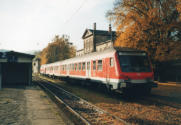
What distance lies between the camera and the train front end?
33.1 ft

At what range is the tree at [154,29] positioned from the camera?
1889 centimetres

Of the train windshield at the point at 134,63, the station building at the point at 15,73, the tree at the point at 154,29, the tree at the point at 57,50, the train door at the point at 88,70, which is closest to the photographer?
the train windshield at the point at 134,63

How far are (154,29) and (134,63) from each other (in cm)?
998

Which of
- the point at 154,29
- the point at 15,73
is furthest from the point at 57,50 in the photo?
the point at 154,29

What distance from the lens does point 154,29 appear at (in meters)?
19.2

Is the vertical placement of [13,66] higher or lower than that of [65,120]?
higher

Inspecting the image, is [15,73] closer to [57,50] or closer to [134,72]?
[134,72]

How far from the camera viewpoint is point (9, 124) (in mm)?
6152

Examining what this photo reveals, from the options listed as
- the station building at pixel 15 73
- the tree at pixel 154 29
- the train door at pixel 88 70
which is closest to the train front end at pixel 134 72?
the train door at pixel 88 70

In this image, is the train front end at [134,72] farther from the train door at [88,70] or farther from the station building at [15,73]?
the station building at [15,73]

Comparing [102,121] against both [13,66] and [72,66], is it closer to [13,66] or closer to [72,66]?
[72,66]

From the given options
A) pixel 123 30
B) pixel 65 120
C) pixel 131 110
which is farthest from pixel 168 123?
pixel 123 30

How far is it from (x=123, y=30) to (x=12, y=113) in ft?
55.7

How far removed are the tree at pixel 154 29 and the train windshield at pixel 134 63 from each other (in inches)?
340
